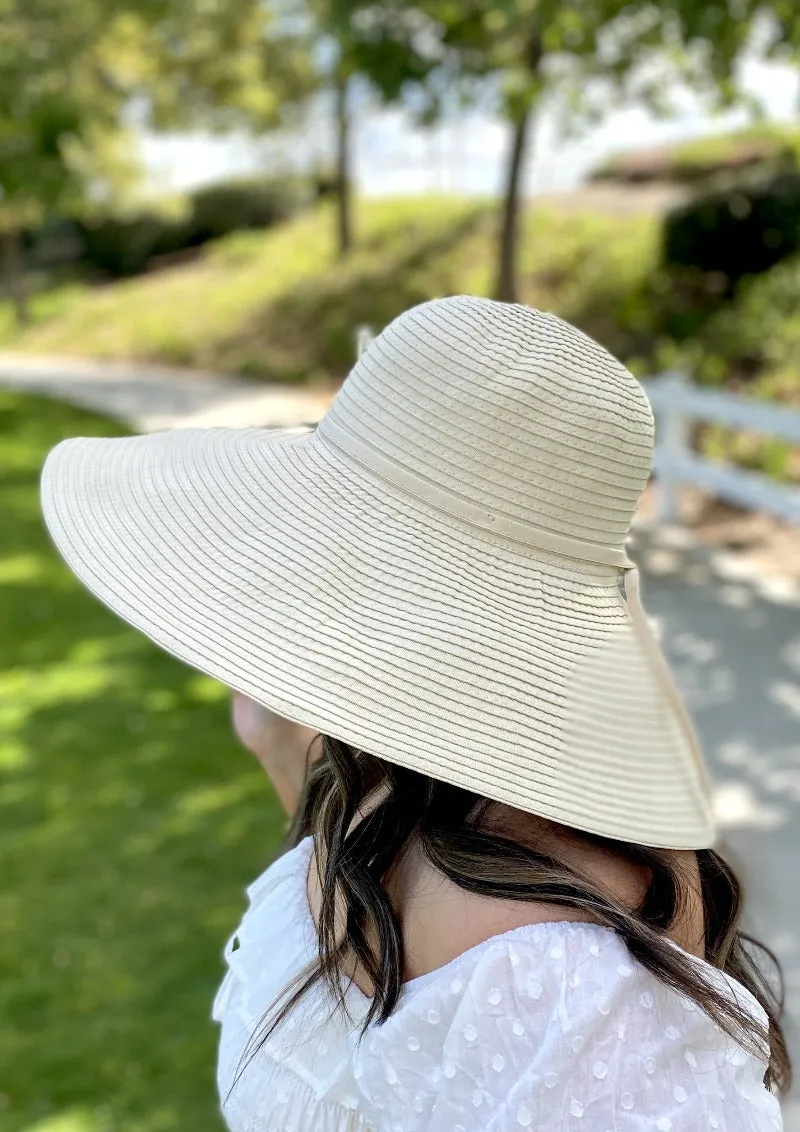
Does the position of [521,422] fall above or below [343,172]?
above

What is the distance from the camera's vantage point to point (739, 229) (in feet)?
35.0

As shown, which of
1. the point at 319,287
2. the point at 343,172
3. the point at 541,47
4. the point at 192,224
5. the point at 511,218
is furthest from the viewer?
the point at 192,224

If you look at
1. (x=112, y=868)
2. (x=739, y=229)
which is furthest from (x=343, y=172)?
(x=112, y=868)

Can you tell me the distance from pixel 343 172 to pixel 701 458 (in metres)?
10.7

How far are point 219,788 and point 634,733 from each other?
9.92 feet

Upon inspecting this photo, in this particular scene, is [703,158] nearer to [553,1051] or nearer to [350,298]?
[350,298]

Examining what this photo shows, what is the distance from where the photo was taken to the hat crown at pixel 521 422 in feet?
4.07

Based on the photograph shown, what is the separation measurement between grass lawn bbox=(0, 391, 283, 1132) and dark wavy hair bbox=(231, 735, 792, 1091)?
5.48ft

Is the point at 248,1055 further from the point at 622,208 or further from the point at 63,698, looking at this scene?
the point at 622,208

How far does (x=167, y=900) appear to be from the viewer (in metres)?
3.39

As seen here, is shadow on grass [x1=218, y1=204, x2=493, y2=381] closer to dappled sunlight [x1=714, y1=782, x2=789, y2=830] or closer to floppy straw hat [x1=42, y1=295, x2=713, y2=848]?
dappled sunlight [x1=714, y1=782, x2=789, y2=830]

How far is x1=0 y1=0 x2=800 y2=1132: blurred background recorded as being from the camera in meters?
3.24

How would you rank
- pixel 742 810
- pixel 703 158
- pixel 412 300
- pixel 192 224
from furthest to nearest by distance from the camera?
pixel 192 224, pixel 703 158, pixel 412 300, pixel 742 810

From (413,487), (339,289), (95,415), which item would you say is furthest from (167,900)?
(339,289)
